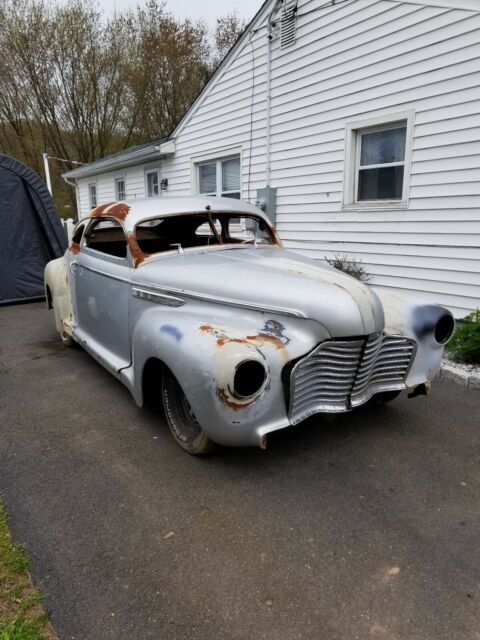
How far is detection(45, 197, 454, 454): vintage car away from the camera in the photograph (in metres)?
2.49

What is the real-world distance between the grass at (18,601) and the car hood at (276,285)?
1.80 m

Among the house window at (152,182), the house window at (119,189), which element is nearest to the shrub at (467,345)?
the house window at (152,182)

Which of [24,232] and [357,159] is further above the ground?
[357,159]

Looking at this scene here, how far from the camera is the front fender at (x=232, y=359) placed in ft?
7.91

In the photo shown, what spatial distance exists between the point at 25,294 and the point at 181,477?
7.08 metres

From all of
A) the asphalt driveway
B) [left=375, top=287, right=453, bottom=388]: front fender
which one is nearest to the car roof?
the asphalt driveway

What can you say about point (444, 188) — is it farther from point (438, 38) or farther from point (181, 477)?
point (181, 477)

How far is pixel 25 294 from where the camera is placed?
8.59 metres

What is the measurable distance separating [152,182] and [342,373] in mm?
10523

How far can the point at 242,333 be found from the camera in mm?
2652

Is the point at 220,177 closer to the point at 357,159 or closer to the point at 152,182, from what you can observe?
the point at 152,182

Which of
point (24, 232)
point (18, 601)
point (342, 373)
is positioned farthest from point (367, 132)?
point (18, 601)

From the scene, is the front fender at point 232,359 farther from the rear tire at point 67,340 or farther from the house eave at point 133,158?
the house eave at point 133,158

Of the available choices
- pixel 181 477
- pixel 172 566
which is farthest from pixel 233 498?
pixel 172 566
